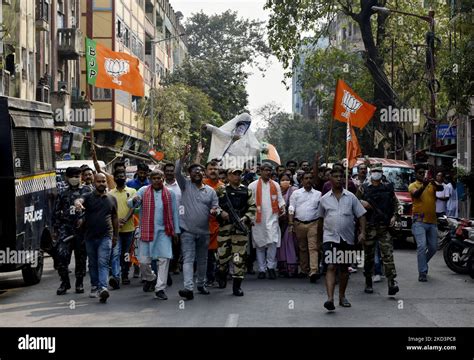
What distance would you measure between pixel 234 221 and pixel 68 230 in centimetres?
254

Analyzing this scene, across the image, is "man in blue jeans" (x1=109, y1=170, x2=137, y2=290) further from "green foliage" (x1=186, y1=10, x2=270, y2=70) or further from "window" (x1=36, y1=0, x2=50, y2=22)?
"green foliage" (x1=186, y1=10, x2=270, y2=70)

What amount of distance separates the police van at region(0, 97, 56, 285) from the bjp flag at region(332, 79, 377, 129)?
7.34 m

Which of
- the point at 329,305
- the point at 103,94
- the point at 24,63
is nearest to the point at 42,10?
the point at 24,63

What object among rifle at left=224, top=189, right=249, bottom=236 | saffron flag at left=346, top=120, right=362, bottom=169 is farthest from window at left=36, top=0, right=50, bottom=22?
rifle at left=224, top=189, right=249, bottom=236

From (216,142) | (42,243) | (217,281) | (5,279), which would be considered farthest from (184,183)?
(216,142)

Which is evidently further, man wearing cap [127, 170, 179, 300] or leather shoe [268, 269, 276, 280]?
leather shoe [268, 269, 276, 280]

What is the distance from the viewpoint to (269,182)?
1731 centimetres

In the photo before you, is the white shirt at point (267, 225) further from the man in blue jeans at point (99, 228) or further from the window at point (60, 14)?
the window at point (60, 14)

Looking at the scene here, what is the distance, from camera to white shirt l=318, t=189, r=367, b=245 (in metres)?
12.8

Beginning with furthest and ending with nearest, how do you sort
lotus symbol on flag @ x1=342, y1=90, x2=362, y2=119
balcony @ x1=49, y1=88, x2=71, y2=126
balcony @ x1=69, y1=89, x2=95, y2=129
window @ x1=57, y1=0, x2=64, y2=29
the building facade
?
the building facade → window @ x1=57, y1=0, x2=64, y2=29 → balcony @ x1=69, y1=89, x2=95, y2=129 → balcony @ x1=49, y1=88, x2=71, y2=126 → lotus symbol on flag @ x1=342, y1=90, x2=362, y2=119

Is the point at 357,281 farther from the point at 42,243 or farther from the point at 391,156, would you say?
the point at 391,156

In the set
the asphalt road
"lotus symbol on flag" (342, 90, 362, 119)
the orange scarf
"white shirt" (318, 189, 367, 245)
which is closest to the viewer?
the asphalt road

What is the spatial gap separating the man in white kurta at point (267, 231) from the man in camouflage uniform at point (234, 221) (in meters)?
1.80

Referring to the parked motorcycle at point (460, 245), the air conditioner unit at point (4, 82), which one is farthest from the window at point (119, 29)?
the parked motorcycle at point (460, 245)
